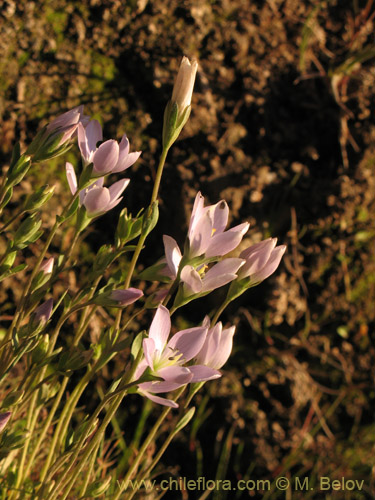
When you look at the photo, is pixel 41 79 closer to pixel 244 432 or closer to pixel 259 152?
pixel 259 152

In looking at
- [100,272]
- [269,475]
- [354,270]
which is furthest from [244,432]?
[100,272]

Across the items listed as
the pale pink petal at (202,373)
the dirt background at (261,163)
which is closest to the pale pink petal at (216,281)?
the pale pink petal at (202,373)

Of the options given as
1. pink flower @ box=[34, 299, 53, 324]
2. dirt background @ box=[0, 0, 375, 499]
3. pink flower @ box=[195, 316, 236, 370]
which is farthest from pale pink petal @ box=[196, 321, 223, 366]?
dirt background @ box=[0, 0, 375, 499]

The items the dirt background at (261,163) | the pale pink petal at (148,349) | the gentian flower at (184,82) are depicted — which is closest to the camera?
the pale pink petal at (148,349)

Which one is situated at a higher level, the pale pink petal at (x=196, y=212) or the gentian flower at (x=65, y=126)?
the gentian flower at (x=65, y=126)

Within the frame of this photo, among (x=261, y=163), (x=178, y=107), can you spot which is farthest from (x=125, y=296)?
(x=261, y=163)

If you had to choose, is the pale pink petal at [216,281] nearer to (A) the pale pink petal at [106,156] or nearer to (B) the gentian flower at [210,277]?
(B) the gentian flower at [210,277]
